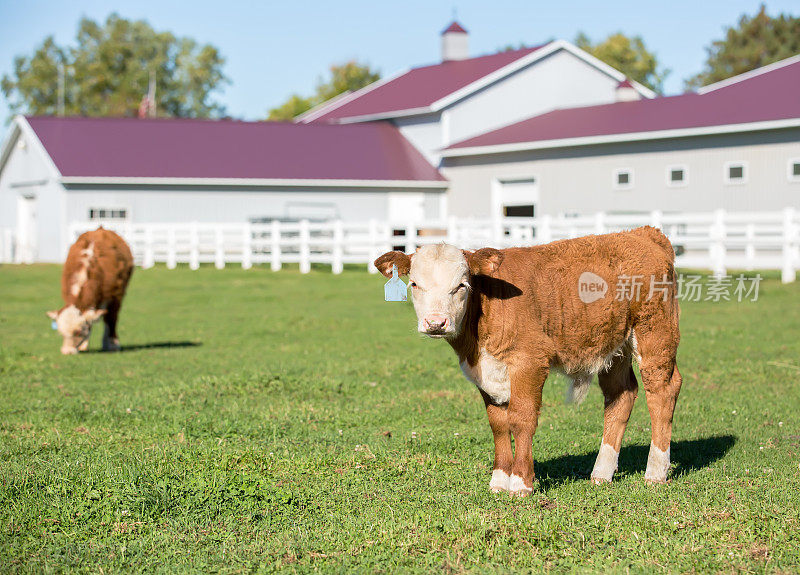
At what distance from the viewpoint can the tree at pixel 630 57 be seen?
72250mm

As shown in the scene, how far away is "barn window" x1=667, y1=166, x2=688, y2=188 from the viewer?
3341 cm

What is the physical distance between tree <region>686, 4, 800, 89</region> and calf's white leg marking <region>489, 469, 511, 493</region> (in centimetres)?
7002

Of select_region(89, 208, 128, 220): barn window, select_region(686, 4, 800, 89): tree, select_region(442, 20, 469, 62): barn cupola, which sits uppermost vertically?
select_region(686, 4, 800, 89): tree

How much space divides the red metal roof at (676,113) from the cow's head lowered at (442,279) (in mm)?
26301

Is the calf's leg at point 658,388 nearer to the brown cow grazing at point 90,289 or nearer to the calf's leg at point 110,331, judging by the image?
the brown cow grazing at point 90,289

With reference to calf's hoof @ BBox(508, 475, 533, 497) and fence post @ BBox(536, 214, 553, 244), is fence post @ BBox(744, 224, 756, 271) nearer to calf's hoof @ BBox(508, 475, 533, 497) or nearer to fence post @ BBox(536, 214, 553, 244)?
fence post @ BBox(536, 214, 553, 244)

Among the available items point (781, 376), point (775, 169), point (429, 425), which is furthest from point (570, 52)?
point (429, 425)

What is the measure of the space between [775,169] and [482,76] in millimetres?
14880

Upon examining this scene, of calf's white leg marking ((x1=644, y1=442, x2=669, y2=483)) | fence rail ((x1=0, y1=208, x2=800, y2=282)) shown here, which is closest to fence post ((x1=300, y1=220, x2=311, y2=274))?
fence rail ((x1=0, y1=208, x2=800, y2=282))

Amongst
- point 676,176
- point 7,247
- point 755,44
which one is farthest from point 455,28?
point 755,44

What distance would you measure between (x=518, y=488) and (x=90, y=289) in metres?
10.8

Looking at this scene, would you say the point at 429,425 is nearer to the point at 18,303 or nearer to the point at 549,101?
the point at 18,303

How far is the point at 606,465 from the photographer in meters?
7.22

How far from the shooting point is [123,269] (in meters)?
16.5
